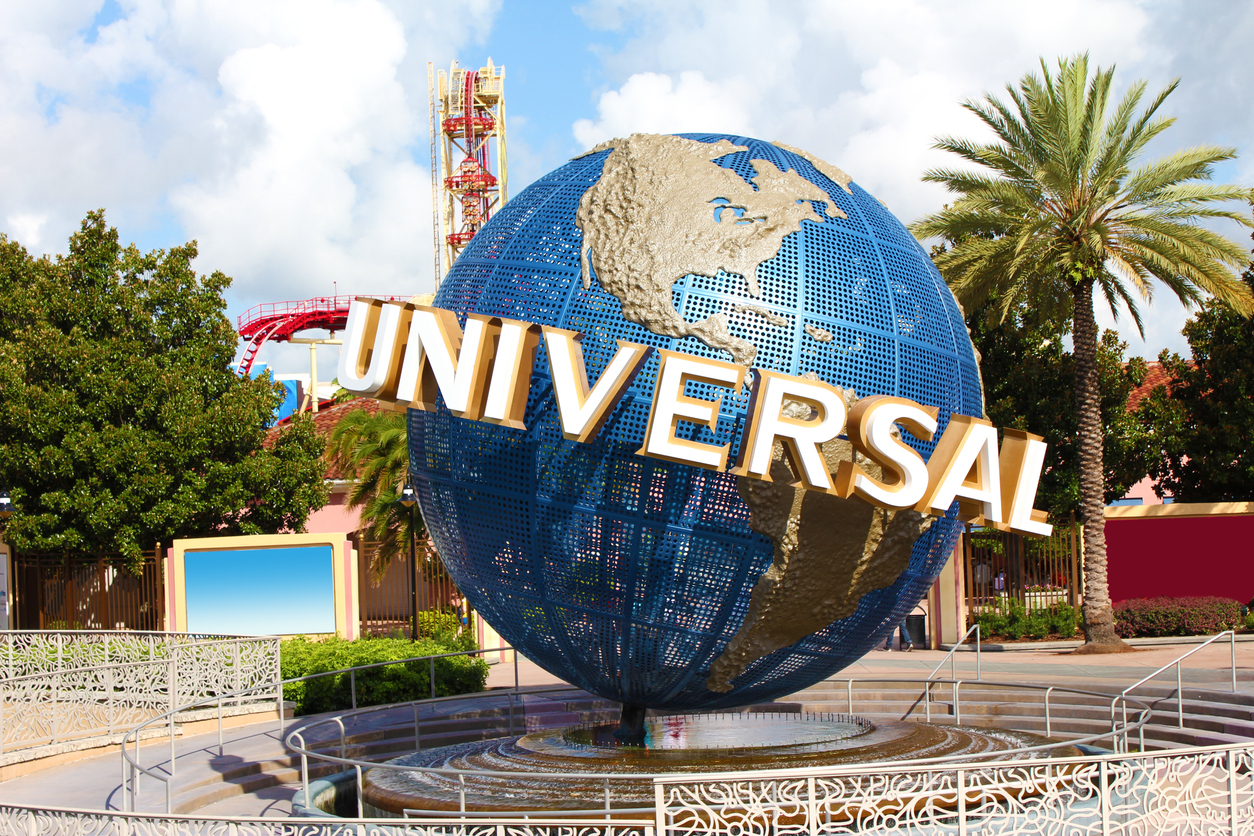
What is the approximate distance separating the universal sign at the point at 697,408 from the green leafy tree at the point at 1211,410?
18.4 metres

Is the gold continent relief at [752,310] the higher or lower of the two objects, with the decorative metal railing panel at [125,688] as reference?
higher

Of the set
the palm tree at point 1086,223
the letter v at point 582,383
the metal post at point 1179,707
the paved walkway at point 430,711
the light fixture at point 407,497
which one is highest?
the palm tree at point 1086,223

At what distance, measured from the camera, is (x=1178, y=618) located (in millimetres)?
22156

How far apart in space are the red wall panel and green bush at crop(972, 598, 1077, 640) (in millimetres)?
2782

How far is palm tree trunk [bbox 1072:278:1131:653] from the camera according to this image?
20766mm

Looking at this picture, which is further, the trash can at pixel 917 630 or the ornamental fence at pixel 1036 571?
the ornamental fence at pixel 1036 571

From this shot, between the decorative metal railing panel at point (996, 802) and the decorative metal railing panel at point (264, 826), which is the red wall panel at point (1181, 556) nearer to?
the decorative metal railing panel at point (996, 802)

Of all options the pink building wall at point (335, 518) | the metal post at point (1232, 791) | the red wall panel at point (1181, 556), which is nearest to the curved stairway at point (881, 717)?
the metal post at point (1232, 791)

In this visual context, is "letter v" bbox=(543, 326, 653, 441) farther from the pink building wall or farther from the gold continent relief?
the pink building wall

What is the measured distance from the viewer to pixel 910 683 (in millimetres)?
15422

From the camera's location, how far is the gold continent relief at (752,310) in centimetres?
919

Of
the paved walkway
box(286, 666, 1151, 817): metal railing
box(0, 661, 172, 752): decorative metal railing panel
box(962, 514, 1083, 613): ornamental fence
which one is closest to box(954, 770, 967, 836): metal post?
box(286, 666, 1151, 817): metal railing

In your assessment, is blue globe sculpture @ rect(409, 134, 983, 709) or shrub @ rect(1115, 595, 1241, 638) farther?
shrub @ rect(1115, 595, 1241, 638)

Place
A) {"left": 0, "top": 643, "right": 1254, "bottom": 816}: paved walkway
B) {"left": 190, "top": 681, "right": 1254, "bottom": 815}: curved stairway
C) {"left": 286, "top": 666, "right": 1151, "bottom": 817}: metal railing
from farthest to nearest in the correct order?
{"left": 190, "top": 681, "right": 1254, "bottom": 815}: curved stairway < {"left": 0, "top": 643, "right": 1254, "bottom": 816}: paved walkway < {"left": 286, "top": 666, "right": 1151, "bottom": 817}: metal railing
